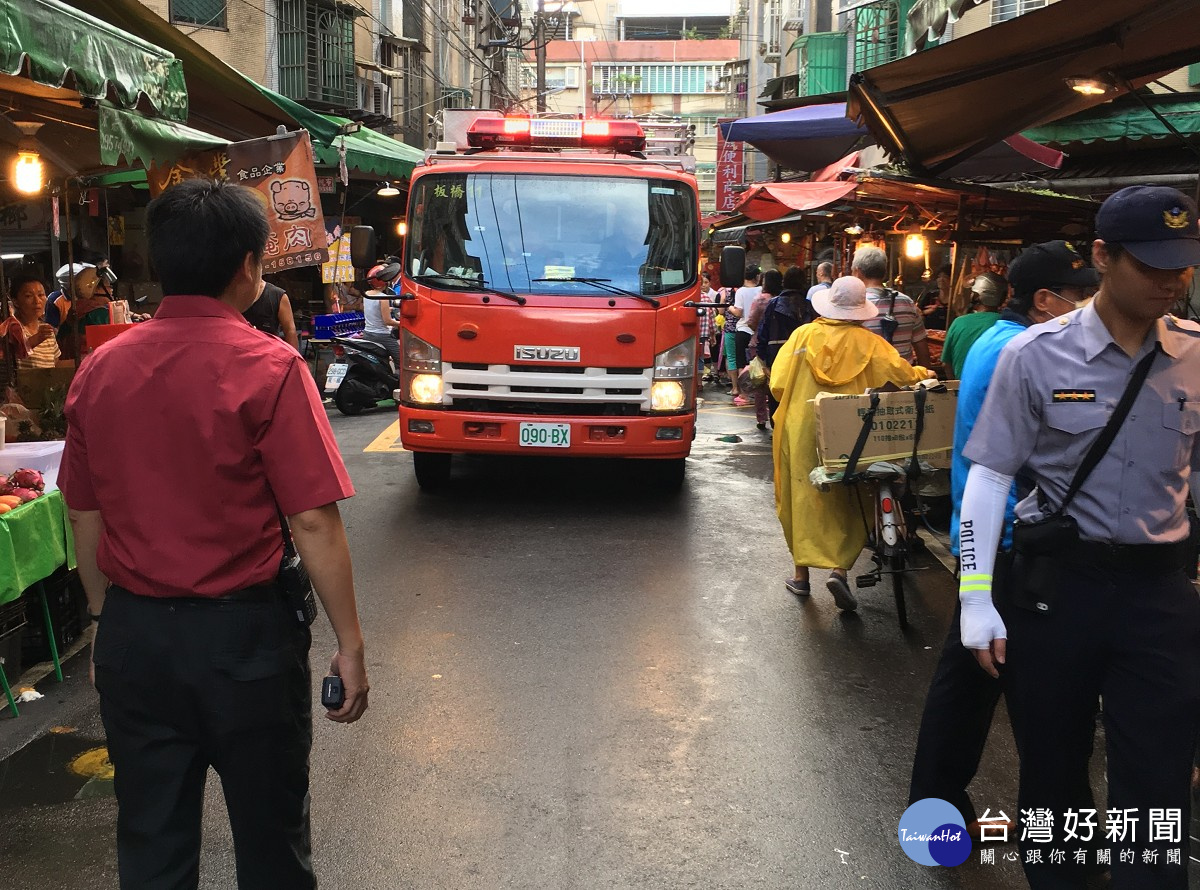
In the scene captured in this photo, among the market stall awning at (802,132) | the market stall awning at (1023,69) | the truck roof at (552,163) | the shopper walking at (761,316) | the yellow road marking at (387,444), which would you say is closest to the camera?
the market stall awning at (1023,69)

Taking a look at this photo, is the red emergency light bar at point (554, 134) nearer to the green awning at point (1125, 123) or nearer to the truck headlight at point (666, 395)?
the truck headlight at point (666, 395)

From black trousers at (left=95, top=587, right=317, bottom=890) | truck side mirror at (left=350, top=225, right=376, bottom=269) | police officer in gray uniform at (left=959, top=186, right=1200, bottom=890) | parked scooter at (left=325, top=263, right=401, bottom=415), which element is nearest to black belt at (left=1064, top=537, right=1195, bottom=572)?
police officer in gray uniform at (left=959, top=186, right=1200, bottom=890)

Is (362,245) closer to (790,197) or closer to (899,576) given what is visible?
(790,197)

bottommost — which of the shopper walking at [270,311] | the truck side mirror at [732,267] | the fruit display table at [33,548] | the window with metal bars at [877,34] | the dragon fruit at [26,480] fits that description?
the fruit display table at [33,548]

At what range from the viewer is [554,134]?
974cm

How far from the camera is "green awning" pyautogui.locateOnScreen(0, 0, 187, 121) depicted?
184 inches

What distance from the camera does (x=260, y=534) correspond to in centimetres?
249

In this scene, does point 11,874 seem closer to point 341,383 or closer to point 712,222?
point 341,383

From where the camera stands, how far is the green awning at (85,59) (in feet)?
15.3

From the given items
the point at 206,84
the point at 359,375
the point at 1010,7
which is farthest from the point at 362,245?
the point at 1010,7

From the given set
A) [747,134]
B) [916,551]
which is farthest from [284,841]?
[747,134]

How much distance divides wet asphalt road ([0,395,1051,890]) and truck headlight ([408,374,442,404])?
1088 mm

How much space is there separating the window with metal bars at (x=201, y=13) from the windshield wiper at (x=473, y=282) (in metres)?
17.4

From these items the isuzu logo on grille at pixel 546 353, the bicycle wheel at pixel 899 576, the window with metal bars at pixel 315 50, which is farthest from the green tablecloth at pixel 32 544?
the window with metal bars at pixel 315 50
